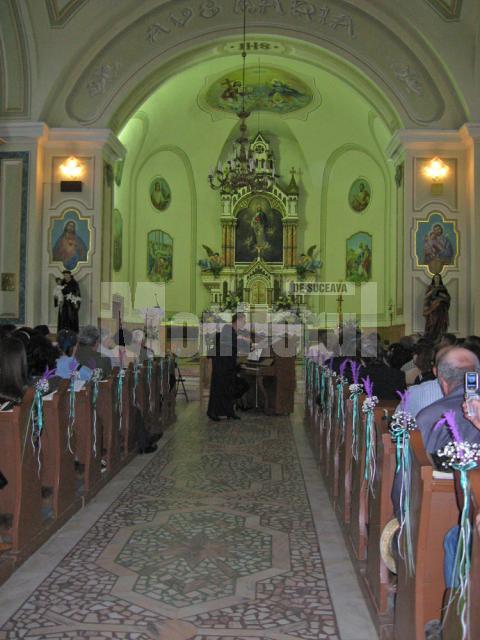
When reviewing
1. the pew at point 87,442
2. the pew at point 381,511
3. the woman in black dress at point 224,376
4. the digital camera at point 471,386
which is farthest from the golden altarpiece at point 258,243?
the digital camera at point 471,386

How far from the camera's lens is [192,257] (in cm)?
1909

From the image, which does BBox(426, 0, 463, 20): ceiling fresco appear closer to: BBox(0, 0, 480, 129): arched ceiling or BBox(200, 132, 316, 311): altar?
BBox(0, 0, 480, 129): arched ceiling

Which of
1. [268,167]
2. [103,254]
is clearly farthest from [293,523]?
[268,167]

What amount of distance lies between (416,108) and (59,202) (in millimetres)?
6870

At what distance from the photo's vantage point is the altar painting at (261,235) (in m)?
18.9

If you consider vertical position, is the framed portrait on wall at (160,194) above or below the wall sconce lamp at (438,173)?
above

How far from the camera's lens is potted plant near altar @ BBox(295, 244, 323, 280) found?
18.3 metres

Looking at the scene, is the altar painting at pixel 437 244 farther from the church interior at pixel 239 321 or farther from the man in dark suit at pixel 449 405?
the man in dark suit at pixel 449 405

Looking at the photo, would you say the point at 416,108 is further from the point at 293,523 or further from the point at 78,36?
the point at 293,523

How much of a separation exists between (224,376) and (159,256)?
9941mm

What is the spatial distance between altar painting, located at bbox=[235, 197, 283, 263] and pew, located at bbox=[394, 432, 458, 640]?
16.6 m

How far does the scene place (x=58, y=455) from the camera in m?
4.21

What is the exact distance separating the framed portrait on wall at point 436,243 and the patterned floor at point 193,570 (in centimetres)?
734

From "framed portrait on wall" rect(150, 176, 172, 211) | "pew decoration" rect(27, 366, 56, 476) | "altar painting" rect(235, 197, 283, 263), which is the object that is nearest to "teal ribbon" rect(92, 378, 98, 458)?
"pew decoration" rect(27, 366, 56, 476)
